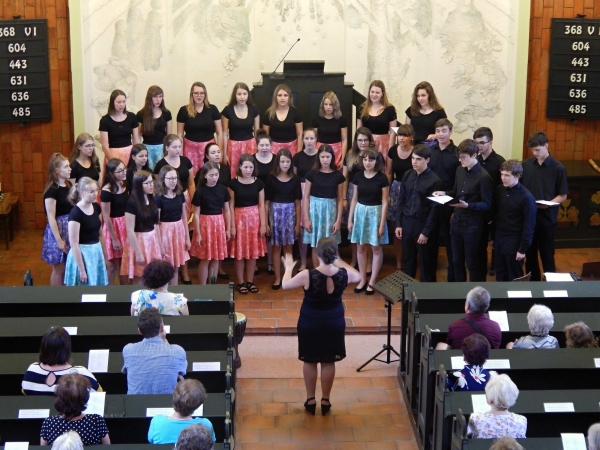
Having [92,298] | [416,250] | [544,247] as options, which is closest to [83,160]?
[92,298]

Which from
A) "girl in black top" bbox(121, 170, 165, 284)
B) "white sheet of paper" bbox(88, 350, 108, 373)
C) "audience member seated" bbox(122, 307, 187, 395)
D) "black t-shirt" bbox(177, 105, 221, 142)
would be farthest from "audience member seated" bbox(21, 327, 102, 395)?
"black t-shirt" bbox(177, 105, 221, 142)

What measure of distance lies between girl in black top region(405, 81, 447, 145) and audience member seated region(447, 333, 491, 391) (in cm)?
443

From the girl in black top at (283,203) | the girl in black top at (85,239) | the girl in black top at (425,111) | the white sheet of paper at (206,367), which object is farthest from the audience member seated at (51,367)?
the girl in black top at (425,111)

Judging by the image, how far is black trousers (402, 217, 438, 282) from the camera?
29.7 ft

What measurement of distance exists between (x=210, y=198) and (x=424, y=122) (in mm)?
2575

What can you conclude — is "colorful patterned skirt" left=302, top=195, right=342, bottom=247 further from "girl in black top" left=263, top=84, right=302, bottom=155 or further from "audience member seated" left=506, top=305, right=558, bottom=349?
"audience member seated" left=506, top=305, right=558, bottom=349

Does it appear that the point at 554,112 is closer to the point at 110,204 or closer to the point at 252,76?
the point at 252,76

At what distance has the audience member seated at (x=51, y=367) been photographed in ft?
17.5

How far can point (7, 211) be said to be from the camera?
11.0 meters

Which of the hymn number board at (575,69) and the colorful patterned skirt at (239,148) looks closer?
the colorful patterned skirt at (239,148)

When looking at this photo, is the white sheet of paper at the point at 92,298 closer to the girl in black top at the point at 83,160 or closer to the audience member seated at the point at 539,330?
the girl in black top at the point at 83,160

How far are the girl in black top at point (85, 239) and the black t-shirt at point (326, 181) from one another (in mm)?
2281

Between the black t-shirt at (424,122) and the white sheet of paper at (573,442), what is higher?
the black t-shirt at (424,122)

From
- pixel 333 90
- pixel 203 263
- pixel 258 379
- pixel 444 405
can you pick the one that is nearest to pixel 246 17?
pixel 333 90
